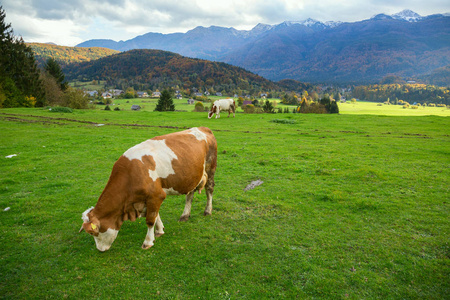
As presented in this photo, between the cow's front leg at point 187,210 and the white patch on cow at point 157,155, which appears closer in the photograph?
the white patch on cow at point 157,155

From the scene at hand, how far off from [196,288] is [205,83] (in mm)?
166069

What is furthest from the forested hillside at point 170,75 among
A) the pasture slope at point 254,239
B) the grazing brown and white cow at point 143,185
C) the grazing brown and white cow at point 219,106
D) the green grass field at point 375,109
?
the grazing brown and white cow at point 143,185

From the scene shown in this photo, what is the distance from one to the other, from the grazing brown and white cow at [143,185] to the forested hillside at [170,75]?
490 feet

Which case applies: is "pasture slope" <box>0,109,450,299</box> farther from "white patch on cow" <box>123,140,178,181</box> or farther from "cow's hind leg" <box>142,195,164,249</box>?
"white patch on cow" <box>123,140,178,181</box>

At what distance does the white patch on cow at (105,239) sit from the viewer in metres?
5.68

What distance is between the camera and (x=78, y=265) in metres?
5.52

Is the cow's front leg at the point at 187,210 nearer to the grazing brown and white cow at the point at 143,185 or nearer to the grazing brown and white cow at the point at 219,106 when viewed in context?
the grazing brown and white cow at the point at 143,185

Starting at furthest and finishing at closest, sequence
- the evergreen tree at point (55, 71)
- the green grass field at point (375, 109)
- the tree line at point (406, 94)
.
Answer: the tree line at point (406, 94), the evergreen tree at point (55, 71), the green grass field at point (375, 109)

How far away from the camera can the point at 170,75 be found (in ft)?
587

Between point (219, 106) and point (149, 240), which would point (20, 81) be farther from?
point (149, 240)

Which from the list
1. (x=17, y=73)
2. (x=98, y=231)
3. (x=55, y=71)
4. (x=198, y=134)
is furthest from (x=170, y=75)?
(x=98, y=231)

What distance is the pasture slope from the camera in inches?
194

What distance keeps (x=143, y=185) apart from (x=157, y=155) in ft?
2.85

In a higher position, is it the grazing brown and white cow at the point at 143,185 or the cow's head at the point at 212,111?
the cow's head at the point at 212,111
